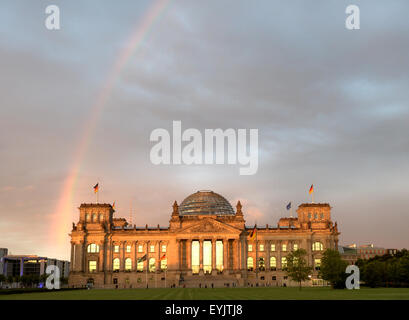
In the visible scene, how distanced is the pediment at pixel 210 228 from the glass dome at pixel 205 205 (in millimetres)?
17764

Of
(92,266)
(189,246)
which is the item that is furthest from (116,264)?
(189,246)

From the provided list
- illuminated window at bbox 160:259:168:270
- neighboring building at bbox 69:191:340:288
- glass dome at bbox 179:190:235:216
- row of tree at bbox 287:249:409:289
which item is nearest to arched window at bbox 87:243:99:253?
neighboring building at bbox 69:191:340:288

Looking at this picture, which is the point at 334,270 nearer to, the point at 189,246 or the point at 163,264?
the point at 189,246

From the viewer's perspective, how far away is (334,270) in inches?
3767

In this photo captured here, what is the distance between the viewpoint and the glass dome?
586 ft

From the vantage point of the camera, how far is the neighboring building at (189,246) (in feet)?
518

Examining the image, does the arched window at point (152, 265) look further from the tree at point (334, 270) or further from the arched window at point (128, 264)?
the tree at point (334, 270)

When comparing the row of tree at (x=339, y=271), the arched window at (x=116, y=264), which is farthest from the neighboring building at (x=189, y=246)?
the row of tree at (x=339, y=271)

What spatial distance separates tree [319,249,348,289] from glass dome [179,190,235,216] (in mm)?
80632

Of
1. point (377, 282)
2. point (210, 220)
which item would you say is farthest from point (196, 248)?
point (377, 282)

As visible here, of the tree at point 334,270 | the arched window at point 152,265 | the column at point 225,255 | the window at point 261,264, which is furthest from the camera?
the arched window at point 152,265
